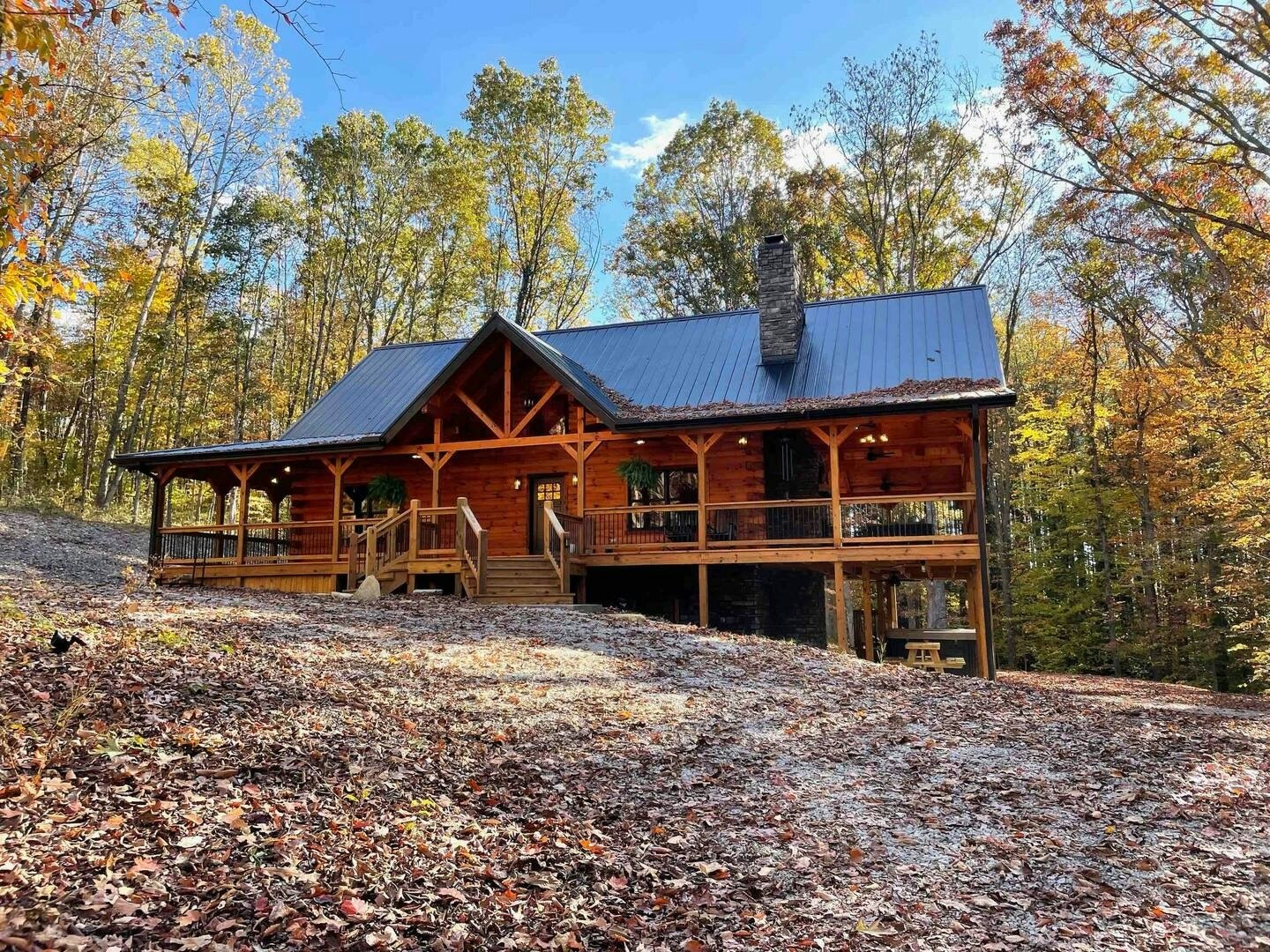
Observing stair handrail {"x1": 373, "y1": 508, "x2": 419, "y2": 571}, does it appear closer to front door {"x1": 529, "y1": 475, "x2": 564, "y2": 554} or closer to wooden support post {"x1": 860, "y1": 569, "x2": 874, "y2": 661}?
front door {"x1": 529, "y1": 475, "x2": 564, "y2": 554}

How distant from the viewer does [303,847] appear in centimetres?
402

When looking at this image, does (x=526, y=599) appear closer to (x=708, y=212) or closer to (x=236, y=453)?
(x=236, y=453)

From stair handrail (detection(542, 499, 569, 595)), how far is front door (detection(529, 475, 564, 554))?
3.01 meters

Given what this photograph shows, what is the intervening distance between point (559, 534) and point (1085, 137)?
434 inches

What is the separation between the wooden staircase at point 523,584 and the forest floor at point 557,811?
6.07 metres

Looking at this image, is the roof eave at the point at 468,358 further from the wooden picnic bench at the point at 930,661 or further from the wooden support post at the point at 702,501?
the wooden picnic bench at the point at 930,661

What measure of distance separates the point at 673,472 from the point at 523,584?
4.53m

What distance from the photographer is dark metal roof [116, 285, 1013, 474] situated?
1630cm

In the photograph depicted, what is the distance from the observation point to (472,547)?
1524 centimetres

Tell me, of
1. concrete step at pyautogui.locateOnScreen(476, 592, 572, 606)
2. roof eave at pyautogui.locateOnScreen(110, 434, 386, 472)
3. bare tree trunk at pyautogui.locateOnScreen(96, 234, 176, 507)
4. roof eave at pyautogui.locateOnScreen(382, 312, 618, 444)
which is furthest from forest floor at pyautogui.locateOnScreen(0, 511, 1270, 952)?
bare tree trunk at pyautogui.locateOnScreen(96, 234, 176, 507)

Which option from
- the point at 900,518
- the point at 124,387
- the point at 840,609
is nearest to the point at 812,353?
the point at 900,518

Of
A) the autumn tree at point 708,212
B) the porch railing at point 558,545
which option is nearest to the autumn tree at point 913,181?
the autumn tree at point 708,212

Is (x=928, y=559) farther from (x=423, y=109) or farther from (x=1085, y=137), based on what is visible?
(x=423, y=109)

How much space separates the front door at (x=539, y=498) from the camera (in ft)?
61.5
